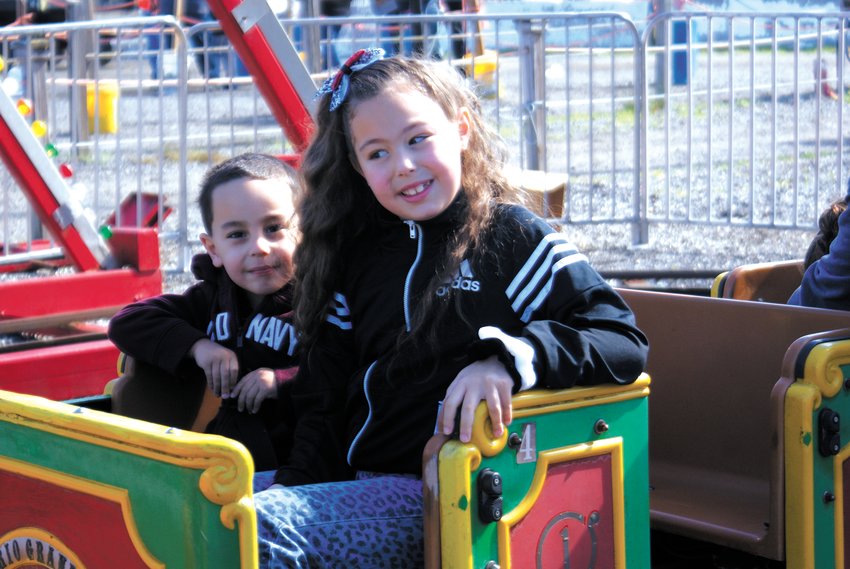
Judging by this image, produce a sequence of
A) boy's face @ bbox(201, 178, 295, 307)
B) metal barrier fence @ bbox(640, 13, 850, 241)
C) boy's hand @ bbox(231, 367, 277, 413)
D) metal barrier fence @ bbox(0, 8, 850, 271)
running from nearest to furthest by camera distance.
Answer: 1. boy's hand @ bbox(231, 367, 277, 413)
2. boy's face @ bbox(201, 178, 295, 307)
3. metal barrier fence @ bbox(0, 8, 850, 271)
4. metal barrier fence @ bbox(640, 13, 850, 241)

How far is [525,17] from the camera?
246 inches

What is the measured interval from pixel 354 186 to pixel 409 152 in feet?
0.81

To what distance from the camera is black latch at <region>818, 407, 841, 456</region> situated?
203 centimetres

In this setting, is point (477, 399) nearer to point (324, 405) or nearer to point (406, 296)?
point (406, 296)

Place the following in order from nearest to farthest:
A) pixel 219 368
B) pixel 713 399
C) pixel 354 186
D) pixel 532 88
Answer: pixel 354 186
pixel 219 368
pixel 713 399
pixel 532 88

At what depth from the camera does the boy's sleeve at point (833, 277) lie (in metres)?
2.33

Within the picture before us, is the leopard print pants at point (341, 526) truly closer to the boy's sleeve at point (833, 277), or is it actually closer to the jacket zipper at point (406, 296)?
the jacket zipper at point (406, 296)

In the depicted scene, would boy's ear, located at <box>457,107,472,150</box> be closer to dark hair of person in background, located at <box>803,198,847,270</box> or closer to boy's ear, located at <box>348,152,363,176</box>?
boy's ear, located at <box>348,152,363,176</box>

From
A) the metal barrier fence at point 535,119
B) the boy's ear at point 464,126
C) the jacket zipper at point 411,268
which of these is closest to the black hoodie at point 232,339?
the jacket zipper at point 411,268

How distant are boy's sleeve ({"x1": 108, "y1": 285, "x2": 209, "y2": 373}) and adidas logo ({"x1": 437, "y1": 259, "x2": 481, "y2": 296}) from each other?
673 mm

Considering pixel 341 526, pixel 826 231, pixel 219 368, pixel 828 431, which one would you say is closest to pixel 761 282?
pixel 826 231

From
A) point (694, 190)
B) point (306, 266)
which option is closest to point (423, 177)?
point (306, 266)

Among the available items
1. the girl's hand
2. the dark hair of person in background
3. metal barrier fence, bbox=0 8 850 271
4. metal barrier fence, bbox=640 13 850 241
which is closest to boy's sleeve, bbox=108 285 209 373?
the girl's hand

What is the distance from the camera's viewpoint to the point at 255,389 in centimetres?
229
